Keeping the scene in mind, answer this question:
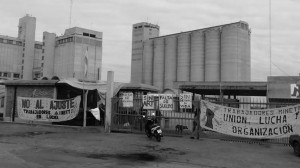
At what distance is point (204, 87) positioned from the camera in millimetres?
27875

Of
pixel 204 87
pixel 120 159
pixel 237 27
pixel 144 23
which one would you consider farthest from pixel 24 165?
pixel 144 23

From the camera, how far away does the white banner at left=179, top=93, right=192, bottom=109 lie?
1600 cm

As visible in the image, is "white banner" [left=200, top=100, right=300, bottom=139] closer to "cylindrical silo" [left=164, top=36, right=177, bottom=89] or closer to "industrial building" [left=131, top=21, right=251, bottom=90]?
"industrial building" [left=131, top=21, right=251, bottom=90]

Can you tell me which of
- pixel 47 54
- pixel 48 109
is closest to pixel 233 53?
pixel 48 109

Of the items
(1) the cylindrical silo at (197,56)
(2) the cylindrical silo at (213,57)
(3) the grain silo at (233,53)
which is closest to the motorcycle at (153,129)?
(3) the grain silo at (233,53)

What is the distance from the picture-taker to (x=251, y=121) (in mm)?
14188

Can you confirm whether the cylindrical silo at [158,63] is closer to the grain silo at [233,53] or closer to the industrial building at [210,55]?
the industrial building at [210,55]

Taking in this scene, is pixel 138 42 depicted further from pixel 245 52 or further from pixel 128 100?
pixel 128 100

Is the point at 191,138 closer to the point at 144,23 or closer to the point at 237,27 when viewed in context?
the point at 237,27

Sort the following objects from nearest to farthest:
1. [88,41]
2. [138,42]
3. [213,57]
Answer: [213,57]
[138,42]
[88,41]

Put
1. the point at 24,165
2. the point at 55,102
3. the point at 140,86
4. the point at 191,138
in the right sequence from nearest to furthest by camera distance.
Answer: the point at 24,165 < the point at 191,138 < the point at 55,102 < the point at 140,86

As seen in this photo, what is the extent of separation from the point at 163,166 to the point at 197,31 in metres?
60.5

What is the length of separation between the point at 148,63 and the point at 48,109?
59420mm

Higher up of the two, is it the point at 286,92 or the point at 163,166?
the point at 286,92
